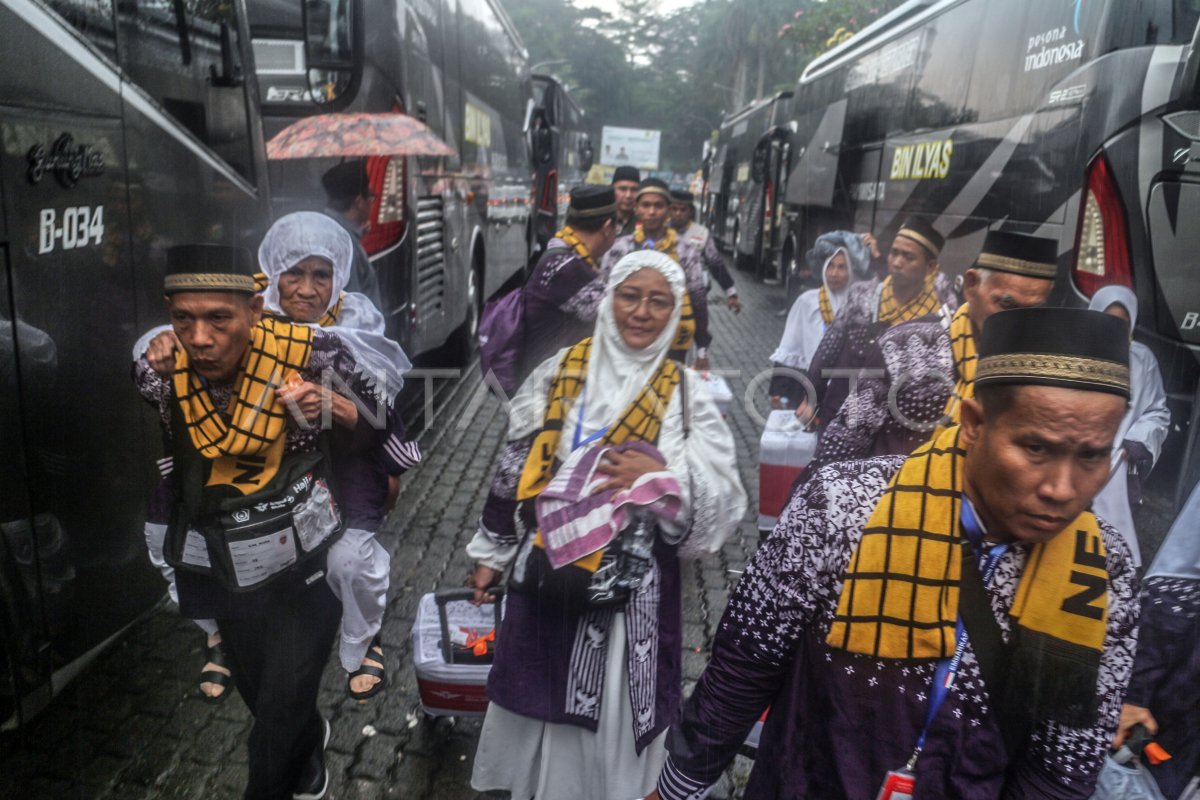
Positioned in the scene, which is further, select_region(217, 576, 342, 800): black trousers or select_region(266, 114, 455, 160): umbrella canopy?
select_region(266, 114, 455, 160): umbrella canopy

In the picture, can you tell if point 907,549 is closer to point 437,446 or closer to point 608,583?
point 608,583

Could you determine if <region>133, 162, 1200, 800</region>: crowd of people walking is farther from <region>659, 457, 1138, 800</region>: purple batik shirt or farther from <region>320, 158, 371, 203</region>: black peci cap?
<region>320, 158, 371, 203</region>: black peci cap

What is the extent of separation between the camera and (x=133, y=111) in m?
3.52

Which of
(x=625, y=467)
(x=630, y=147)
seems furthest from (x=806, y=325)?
(x=630, y=147)

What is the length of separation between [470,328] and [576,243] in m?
5.79

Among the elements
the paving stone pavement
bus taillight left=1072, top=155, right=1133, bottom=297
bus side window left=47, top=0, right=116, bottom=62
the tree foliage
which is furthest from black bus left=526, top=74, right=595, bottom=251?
the tree foliage

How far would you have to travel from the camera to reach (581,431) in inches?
107

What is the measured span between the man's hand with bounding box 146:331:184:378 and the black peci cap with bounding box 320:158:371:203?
2.98 meters

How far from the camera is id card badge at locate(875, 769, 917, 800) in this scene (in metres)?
1.68

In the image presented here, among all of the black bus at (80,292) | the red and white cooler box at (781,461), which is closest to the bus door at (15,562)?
the black bus at (80,292)

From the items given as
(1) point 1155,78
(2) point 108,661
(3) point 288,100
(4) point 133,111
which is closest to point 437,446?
(3) point 288,100

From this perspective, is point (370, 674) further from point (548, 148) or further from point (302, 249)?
point (548, 148)

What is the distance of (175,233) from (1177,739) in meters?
3.98

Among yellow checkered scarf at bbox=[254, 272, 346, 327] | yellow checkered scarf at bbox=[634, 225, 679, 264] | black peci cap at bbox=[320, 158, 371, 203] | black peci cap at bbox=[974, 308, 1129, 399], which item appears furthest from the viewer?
yellow checkered scarf at bbox=[634, 225, 679, 264]
